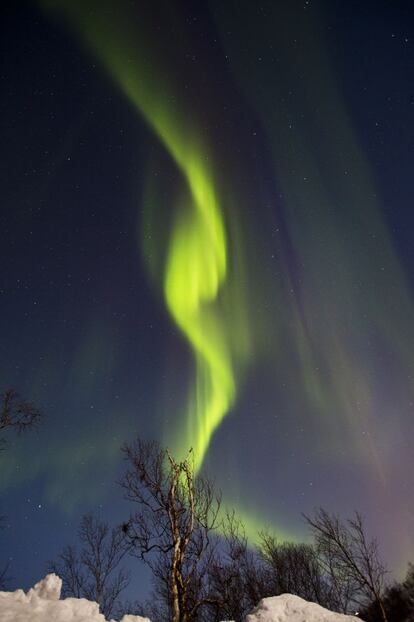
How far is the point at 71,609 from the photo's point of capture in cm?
613

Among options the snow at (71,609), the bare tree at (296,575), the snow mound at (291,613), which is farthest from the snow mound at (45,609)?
the bare tree at (296,575)

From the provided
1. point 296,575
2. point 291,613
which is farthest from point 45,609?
point 296,575

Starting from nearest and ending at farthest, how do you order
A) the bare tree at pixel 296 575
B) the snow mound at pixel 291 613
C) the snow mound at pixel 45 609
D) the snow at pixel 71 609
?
1. the snow mound at pixel 45 609
2. the snow at pixel 71 609
3. the snow mound at pixel 291 613
4. the bare tree at pixel 296 575

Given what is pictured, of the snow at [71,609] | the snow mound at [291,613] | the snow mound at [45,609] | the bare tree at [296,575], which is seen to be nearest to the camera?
the snow mound at [45,609]

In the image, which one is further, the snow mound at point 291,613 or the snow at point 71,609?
the snow mound at point 291,613

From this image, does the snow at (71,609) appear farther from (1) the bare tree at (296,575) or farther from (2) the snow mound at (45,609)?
(1) the bare tree at (296,575)

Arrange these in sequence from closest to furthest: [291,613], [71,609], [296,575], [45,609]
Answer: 1. [45,609]
2. [71,609]
3. [291,613]
4. [296,575]

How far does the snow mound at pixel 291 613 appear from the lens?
22.6 feet

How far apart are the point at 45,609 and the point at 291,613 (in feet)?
15.5

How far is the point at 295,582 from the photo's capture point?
93.9ft

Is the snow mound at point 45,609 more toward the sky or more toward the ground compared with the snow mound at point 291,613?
more toward the sky

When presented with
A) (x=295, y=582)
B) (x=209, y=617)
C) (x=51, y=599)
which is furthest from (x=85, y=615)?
(x=209, y=617)

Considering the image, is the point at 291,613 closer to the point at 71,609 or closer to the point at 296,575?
the point at 71,609

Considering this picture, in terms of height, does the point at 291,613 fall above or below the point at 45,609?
below
